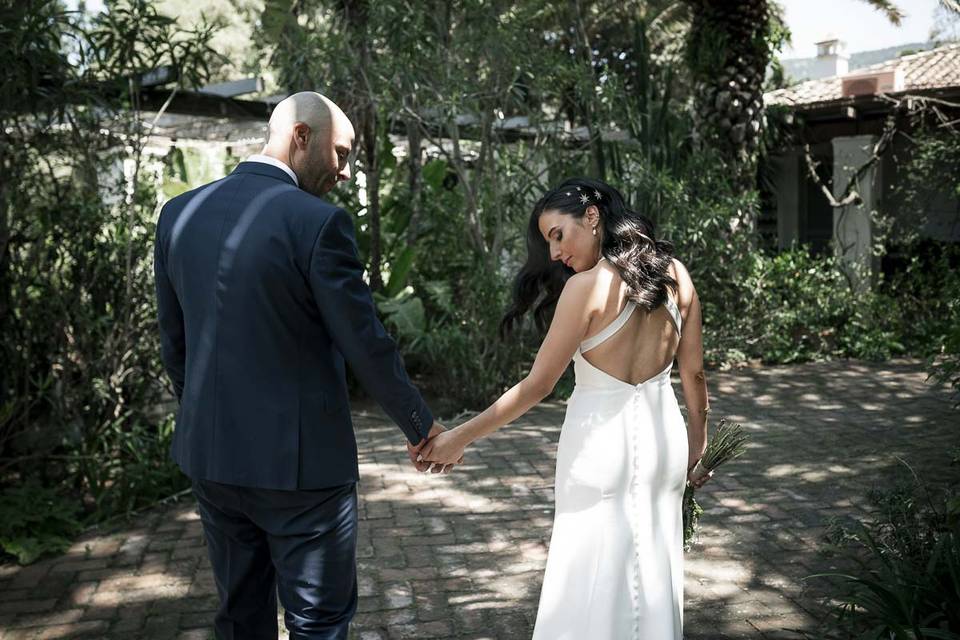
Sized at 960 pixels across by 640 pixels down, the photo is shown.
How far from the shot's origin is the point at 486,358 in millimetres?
9352

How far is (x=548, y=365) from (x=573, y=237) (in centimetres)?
41

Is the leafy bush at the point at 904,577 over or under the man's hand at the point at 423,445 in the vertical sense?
under

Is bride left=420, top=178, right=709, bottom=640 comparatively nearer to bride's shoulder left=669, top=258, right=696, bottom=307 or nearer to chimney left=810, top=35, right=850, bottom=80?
bride's shoulder left=669, top=258, right=696, bottom=307

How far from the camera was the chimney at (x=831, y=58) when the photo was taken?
65.2 feet

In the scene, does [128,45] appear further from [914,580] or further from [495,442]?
[914,580]

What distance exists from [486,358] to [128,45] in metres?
4.49

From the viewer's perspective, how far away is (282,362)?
2691mm

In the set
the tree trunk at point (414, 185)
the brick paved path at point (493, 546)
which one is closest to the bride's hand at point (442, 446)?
the brick paved path at point (493, 546)

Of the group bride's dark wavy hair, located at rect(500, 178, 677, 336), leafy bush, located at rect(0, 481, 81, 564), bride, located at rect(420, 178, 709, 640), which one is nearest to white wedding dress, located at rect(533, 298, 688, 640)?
bride, located at rect(420, 178, 709, 640)

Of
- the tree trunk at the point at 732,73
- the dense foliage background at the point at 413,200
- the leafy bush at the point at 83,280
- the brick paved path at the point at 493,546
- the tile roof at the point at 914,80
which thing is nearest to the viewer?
the brick paved path at the point at 493,546

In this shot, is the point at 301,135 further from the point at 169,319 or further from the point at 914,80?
the point at 914,80

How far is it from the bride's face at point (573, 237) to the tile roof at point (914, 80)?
11.6 m

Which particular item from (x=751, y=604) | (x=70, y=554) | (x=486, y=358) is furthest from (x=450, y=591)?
(x=486, y=358)

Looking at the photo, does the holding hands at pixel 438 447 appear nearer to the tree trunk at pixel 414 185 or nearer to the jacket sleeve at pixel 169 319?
the jacket sleeve at pixel 169 319
